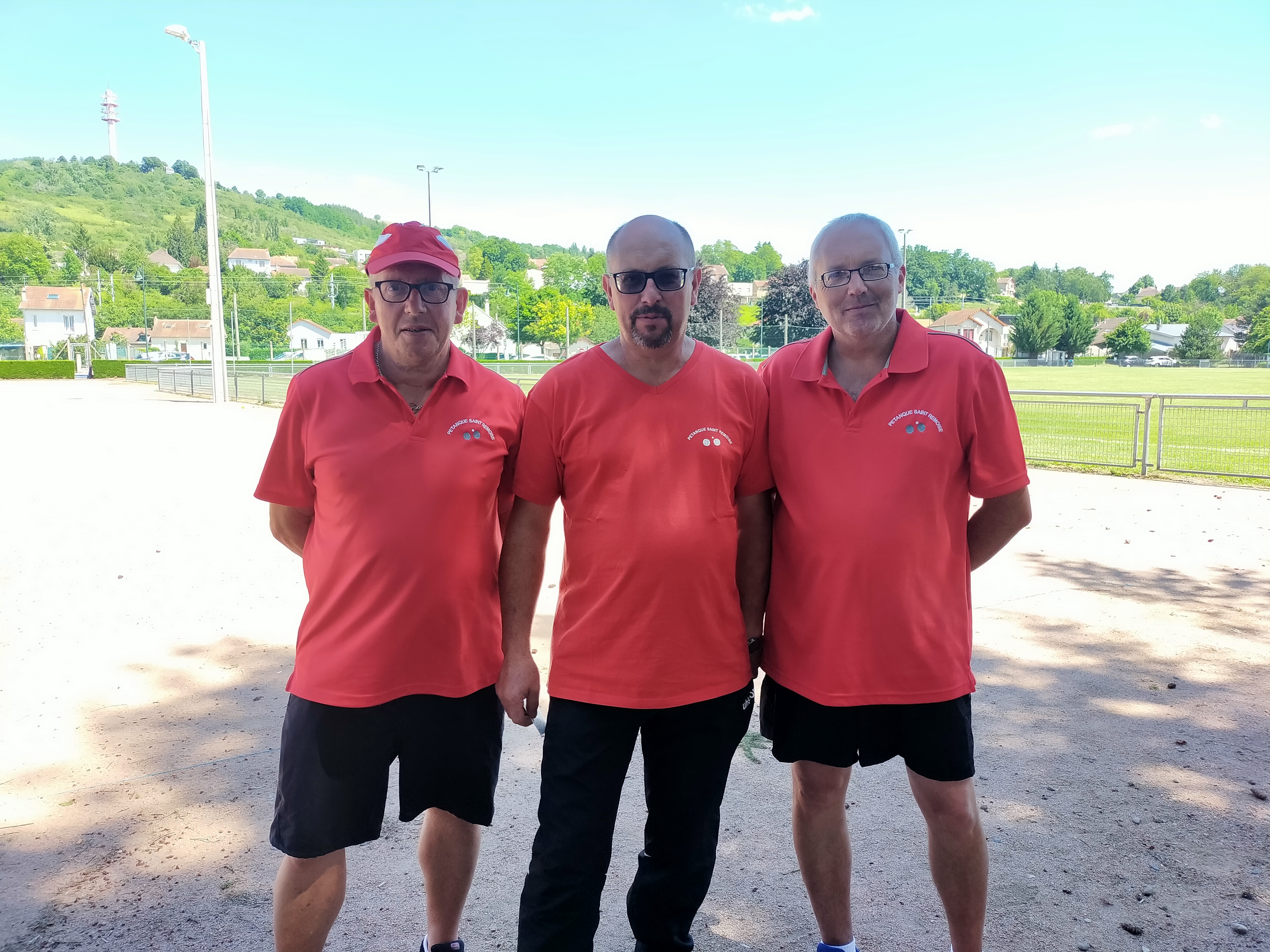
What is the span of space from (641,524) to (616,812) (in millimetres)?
884

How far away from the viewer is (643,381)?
8.94 feet

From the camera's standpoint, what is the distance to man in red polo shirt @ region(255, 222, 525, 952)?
8.66ft

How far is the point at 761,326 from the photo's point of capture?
53906mm

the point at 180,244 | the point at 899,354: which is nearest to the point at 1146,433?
the point at 899,354

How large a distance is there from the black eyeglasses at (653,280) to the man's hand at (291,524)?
1274 millimetres

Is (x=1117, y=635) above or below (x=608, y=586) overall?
below

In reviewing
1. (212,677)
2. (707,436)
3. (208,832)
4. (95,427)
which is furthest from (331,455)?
(95,427)

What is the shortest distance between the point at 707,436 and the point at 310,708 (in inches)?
54.9

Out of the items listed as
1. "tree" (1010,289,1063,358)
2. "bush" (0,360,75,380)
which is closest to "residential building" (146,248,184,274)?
"bush" (0,360,75,380)

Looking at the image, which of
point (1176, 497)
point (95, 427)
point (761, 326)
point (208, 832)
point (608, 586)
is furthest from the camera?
point (761, 326)

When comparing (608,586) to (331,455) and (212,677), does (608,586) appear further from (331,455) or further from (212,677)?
(212,677)

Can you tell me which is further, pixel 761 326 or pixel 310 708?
pixel 761 326

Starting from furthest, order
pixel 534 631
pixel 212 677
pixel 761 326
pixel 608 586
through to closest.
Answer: pixel 761 326, pixel 534 631, pixel 212 677, pixel 608 586

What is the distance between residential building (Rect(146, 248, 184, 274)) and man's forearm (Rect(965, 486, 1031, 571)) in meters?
181
